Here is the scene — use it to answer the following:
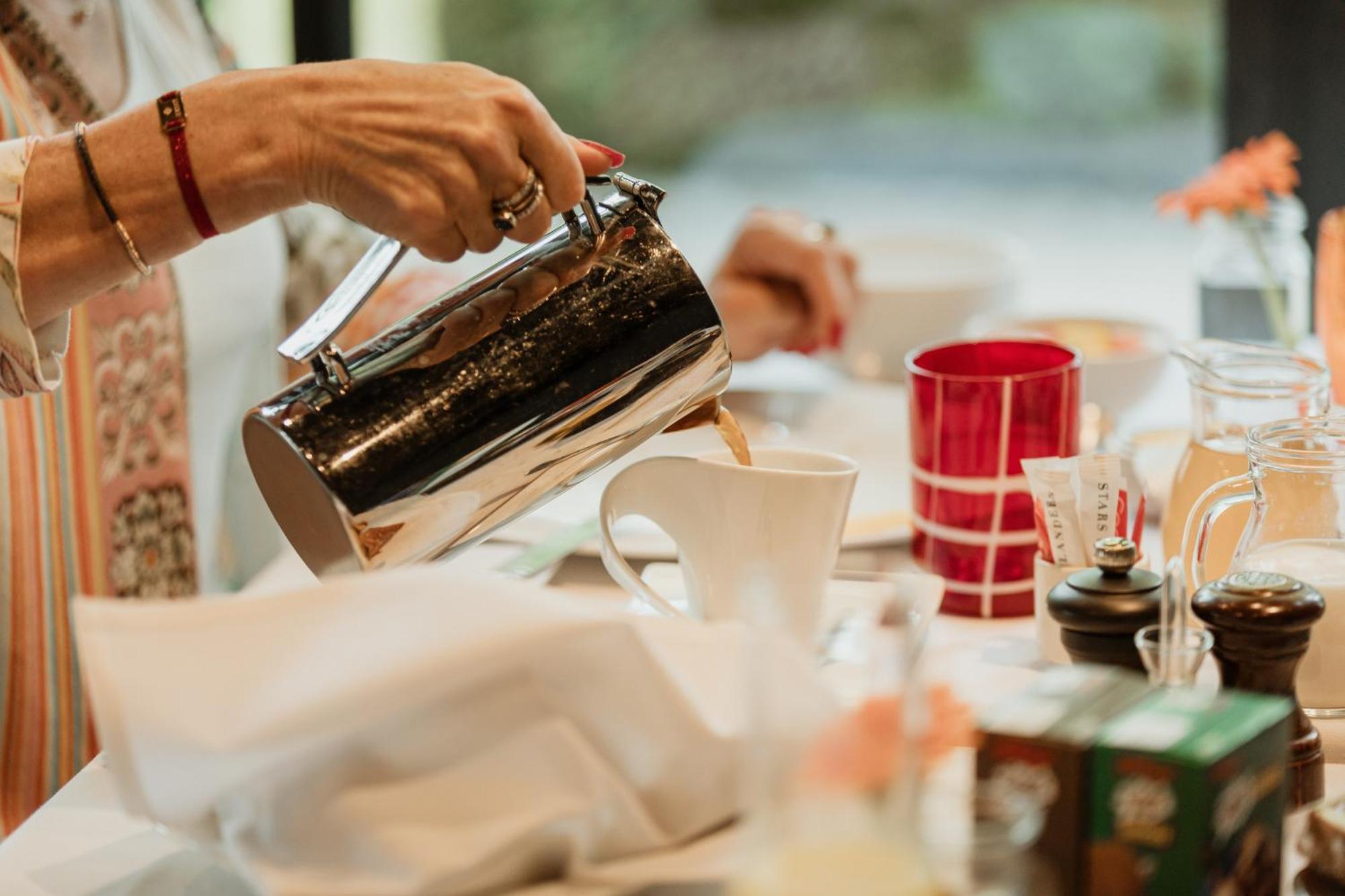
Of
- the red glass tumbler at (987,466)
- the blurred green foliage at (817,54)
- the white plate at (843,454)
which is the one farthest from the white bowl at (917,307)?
the blurred green foliage at (817,54)

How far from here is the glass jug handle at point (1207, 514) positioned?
627 mm

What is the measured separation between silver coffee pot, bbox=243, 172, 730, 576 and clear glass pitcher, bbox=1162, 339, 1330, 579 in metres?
0.25

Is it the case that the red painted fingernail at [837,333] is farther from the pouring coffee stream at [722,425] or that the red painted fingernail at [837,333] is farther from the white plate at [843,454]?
the pouring coffee stream at [722,425]

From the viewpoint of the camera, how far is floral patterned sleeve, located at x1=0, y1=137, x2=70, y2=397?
616mm

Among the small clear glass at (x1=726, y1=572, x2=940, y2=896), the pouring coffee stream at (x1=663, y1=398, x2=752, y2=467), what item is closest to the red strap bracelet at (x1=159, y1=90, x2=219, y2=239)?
the pouring coffee stream at (x1=663, y1=398, x2=752, y2=467)

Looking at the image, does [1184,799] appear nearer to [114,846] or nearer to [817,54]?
[114,846]

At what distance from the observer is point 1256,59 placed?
1593mm

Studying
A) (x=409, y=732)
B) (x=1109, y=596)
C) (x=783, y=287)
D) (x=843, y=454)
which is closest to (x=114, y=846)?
(x=409, y=732)

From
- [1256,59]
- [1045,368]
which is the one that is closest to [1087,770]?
[1045,368]

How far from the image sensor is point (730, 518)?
66 centimetres

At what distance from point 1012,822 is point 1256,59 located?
143 centimetres

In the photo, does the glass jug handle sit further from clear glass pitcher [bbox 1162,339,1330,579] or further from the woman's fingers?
the woman's fingers

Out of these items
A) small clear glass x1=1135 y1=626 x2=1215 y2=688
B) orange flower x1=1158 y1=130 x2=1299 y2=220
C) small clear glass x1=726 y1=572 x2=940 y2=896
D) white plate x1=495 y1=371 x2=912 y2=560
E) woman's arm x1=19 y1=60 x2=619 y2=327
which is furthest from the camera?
orange flower x1=1158 y1=130 x2=1299 y2=220

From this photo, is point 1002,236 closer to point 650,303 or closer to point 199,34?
point 199,34
